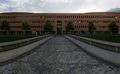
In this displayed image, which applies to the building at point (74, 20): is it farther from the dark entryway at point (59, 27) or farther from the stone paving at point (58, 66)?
the stone paving at point (58, 66)

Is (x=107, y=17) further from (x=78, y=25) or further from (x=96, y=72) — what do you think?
(x=96, y=72)

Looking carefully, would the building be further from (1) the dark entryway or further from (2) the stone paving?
(2) the stone paving

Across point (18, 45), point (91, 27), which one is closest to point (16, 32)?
point (91, 27)

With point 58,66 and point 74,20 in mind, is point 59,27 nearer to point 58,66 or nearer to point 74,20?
point 74,20

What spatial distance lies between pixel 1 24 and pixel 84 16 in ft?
207

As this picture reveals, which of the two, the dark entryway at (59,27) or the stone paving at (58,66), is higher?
the stone paving at (58,66)

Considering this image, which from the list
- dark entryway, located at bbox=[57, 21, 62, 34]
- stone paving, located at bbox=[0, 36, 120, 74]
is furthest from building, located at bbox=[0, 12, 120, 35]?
stone paving, located at bbox=[0, 36, 120, 74]

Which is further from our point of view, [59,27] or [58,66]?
[59,27]

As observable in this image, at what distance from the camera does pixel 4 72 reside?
1156 centimetres

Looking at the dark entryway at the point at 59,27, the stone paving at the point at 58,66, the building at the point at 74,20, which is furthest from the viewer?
the dark entryway at the point at 59,27

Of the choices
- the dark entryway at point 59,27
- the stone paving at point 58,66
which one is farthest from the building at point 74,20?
the stone paving at point 58,66

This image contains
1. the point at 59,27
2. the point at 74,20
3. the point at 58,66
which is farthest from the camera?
the point at 59,27

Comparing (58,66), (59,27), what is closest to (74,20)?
(59,27)

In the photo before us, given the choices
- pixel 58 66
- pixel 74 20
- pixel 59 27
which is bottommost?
pixel 59 27
